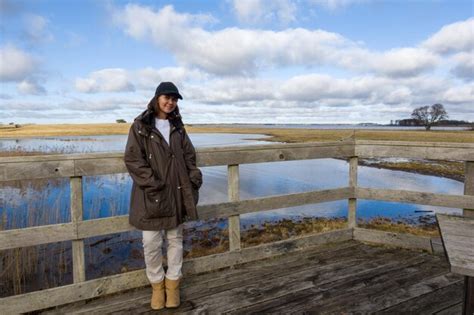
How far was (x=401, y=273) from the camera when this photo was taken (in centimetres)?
396

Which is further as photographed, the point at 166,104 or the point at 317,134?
the point at 317,134

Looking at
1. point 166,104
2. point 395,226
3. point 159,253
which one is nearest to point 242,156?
point 166,104

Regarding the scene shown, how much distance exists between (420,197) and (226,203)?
248 cm

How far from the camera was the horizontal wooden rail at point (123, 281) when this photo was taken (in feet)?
10.4

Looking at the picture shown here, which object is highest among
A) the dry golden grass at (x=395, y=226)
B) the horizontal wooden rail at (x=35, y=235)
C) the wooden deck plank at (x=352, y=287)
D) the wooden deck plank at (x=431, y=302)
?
the horizontal wooden rail at (x=35, y=235)

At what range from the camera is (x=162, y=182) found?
310 centimetres

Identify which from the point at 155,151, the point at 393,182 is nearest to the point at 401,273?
the point at 155,151

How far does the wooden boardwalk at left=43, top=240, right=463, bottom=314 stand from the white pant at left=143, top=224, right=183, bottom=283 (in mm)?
282

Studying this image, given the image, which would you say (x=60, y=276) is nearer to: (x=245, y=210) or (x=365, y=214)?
(x=245, y=210)

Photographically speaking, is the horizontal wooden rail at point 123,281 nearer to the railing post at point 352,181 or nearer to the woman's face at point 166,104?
the railing post at point 352,181

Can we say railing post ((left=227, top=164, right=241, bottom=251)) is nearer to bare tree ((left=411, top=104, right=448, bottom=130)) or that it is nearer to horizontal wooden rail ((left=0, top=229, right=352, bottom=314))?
horizontal wooden rail ((left=0, top=229, right=352, bottom=314))

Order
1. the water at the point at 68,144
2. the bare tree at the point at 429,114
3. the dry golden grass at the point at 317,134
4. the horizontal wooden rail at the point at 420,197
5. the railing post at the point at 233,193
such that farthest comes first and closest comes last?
the bare tree at the point at 429,114 < the dry golden grass at the point at 317,134 < the water at the point at 68,144 < the horizontal wooden rail at the point at 420,197 < the railing post at the point at 233,193

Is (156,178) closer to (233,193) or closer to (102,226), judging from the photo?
(102,226)

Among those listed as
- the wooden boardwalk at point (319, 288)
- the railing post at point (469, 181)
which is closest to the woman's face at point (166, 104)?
the wooden boardwalk at point (319, 288)
